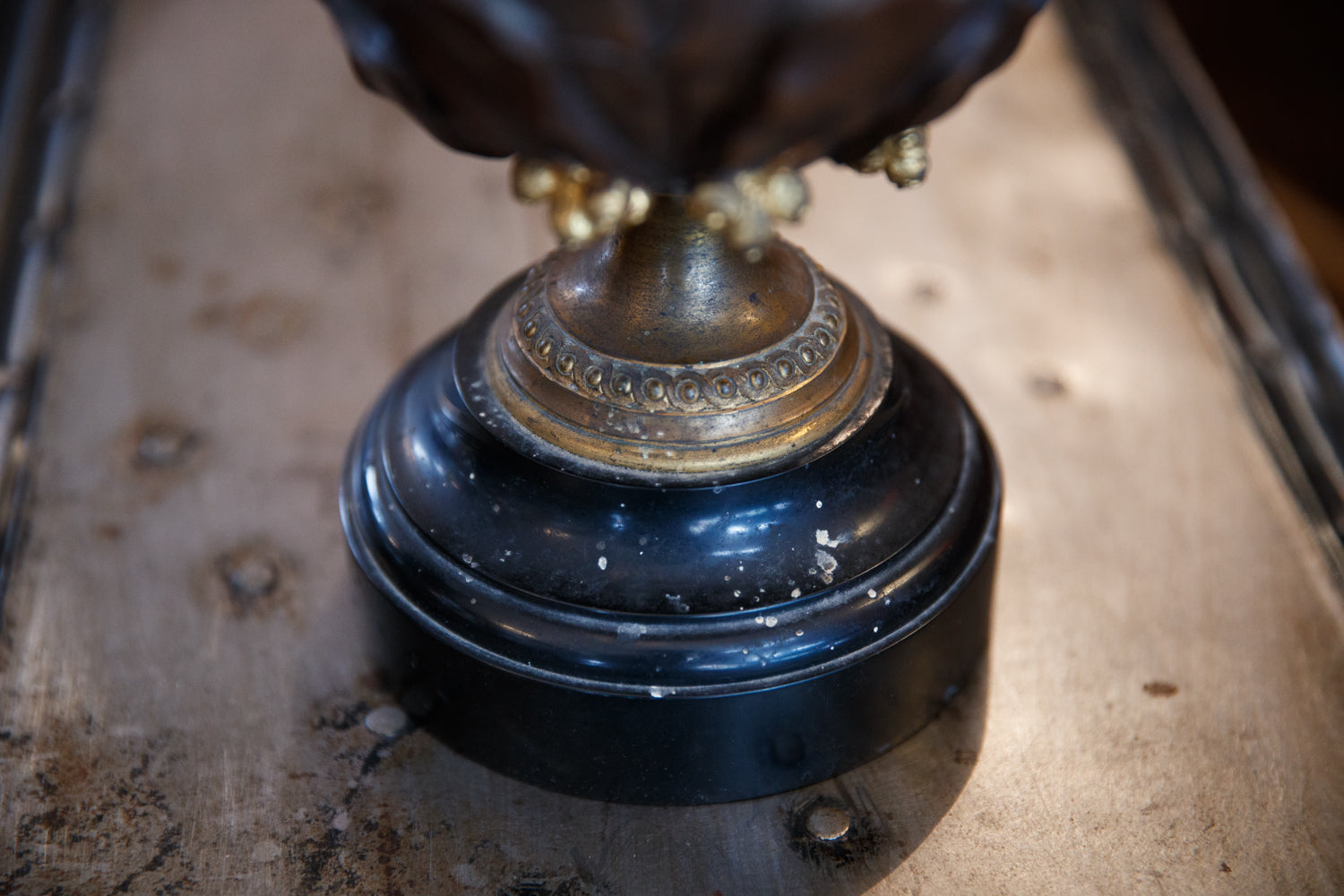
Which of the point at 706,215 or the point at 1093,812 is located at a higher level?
the point at 706,215

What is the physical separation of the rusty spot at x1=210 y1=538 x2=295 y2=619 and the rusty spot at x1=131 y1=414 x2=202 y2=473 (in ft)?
0.27

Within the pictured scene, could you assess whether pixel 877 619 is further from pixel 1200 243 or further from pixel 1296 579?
pixel 1200 243

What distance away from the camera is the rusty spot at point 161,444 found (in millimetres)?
711

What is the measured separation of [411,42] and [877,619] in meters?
0.28

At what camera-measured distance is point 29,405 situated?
738 millimetres

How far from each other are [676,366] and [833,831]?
22 centimetres

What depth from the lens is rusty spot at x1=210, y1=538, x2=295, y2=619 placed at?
64cm

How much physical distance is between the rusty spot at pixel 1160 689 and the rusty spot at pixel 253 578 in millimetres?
437

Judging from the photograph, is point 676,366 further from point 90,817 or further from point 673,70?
point 90,817

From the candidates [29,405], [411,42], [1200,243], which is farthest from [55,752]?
[1200,243]

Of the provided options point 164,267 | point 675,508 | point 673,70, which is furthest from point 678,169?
point 164,267

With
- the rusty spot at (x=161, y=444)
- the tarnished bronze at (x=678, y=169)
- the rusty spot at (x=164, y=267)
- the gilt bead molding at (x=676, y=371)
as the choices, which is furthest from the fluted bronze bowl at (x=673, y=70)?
the rusty spot at (x=164, y=267)

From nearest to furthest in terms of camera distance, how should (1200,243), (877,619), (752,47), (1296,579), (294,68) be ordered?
(752,47) → (877,619) → (1296,579) → (1200,243) → (294,68)

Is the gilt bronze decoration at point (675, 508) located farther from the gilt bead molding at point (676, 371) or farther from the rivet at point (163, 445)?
the rivet at point (163, 445)
